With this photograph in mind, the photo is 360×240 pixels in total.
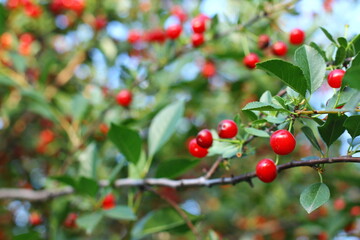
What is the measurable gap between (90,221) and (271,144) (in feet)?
2.74

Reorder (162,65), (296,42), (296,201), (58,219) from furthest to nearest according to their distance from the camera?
1. (296,201)
2. (162,65)
3. (58,219)
4. (296,42)

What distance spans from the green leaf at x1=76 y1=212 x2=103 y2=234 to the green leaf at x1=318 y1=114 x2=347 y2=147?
873 mm

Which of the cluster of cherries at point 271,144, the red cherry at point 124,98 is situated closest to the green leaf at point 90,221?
the cluster of cherries at point 271,144

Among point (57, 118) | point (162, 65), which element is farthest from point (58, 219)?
point (162, 65)

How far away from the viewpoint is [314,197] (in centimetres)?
89

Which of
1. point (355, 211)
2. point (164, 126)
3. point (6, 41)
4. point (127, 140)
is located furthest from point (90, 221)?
point (6, 41)

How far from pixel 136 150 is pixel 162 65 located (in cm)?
71

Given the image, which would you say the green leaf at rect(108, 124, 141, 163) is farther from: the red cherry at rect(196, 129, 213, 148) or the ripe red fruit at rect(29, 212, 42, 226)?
the ripe red fruit at rect(29, 212, 42, 226)

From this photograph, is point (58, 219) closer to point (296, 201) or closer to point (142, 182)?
point (142, 182)

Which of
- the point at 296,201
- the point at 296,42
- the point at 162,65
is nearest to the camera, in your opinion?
the point at 296,42

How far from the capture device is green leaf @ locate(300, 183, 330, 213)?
861mm

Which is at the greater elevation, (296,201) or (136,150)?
(136,150)

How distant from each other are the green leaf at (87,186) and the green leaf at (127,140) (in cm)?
17

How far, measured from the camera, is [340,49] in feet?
3.29
